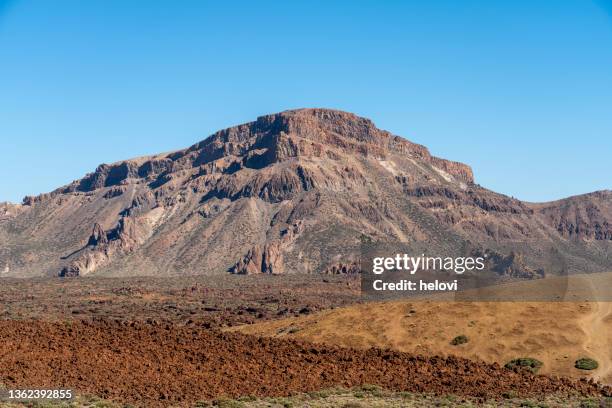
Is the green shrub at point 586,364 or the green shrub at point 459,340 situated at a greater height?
the green shrub at point 459,340

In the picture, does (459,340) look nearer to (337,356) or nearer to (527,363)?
(527,363)

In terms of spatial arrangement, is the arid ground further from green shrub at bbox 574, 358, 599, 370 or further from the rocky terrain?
green shrub at bbox 574, 358, 599, 370

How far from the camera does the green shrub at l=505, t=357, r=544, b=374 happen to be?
37.3m

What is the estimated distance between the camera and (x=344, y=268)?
175500mm

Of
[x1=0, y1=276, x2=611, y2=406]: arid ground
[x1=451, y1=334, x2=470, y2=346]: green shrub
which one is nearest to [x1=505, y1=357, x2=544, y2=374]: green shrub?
[x1=0, y1=276, x2=611, y2=406]: arid ground

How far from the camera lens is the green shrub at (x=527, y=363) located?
3731 cm

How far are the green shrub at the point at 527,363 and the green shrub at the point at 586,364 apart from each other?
1.69m

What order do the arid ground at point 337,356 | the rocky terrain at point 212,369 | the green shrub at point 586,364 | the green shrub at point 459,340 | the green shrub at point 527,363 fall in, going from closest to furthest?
1. the rocky terrain at point 212,369
2. the arid ground at point 337,356
3. the green shrub at point 586,364
4. the green shrub at point 527,363
5. the green shrub at point 459,340

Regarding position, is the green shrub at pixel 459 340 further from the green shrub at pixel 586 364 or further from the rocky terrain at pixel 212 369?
the green shrub at pixel 586 364

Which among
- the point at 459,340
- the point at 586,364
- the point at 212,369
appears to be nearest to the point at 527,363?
the point at 586,364

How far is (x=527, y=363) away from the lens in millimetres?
37625

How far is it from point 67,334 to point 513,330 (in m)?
23.4

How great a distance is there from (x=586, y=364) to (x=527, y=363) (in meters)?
2.71

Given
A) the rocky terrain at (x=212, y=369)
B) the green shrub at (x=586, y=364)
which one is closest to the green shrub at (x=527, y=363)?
the rocky terrain at (x=212, y=369)
